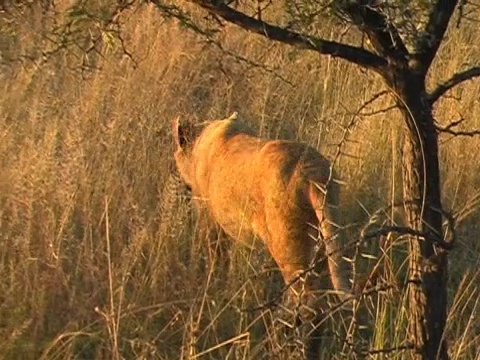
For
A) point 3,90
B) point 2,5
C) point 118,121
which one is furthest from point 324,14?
point 3,90

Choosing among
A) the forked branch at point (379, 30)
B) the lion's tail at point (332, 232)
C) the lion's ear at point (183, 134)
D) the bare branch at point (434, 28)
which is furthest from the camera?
the lion's ear at point (183, 134)

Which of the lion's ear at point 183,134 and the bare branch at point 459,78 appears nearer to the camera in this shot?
the bare branch at point 459,78

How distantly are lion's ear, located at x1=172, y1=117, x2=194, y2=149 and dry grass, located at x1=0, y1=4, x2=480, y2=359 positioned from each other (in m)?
0.16

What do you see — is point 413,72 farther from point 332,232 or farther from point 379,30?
point 332,232

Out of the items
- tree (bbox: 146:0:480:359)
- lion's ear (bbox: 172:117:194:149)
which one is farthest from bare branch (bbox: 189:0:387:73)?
lion's ear (bbox: 172:117:194:149)

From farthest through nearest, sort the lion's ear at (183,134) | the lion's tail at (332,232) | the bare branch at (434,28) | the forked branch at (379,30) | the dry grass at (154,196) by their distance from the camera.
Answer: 1. the lion's ear at (183,134)
2. the dry grass at (154,196)
3. the lion's tail at (332,232)
4. the bare branch at (434,28)
5. the forked branch at (379,30)

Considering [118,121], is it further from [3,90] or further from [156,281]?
[156,281]

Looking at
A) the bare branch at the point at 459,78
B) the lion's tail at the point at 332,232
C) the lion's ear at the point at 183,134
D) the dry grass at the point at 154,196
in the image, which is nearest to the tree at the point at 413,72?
the bare branch at the point at 459,78

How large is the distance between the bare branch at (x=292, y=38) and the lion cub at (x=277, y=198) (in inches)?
28.1

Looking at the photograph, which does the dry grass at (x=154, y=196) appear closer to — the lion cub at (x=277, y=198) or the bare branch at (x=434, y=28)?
the lion cub at (x=277, y=198)

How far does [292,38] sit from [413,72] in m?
0.30

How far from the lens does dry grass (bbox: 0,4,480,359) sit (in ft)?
11.3

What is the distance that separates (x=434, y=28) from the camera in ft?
8.16

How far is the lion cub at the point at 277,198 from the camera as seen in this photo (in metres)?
3.47
